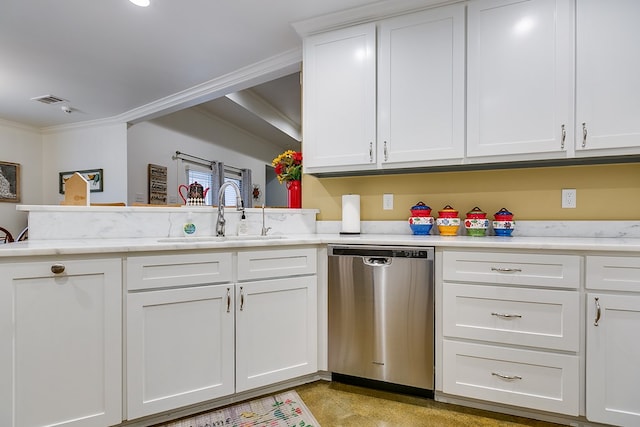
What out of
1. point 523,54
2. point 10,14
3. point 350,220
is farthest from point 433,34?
point 10,14

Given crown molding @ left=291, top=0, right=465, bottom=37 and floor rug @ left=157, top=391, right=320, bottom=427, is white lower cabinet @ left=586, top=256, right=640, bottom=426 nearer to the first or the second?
floor rug @ left=157, top=391, right=320, bottom=427

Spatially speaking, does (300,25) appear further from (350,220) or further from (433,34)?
(350,220)

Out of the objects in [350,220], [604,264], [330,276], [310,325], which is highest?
[350,220]

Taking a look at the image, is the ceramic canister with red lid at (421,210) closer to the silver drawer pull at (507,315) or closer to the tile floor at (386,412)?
the silver drawer pull at (507,315)

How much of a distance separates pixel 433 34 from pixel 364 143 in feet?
2.53

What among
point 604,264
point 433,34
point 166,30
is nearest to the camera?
point 604,264

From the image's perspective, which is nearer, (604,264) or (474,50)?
(604,264)

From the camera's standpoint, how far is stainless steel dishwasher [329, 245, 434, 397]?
5.75 feet

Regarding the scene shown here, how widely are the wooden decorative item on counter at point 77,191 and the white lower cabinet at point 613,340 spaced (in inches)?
103

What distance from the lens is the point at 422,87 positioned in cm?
209

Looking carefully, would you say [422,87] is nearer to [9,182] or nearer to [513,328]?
[513,328]

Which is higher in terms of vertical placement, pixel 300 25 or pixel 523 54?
pixel 300 25

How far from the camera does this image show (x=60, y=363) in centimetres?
138

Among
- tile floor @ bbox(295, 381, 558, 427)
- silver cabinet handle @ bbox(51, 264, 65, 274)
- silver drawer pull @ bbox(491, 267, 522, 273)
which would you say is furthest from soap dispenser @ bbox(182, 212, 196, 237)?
silver drawer pull @ bbox(491, 267, 522, 273)
